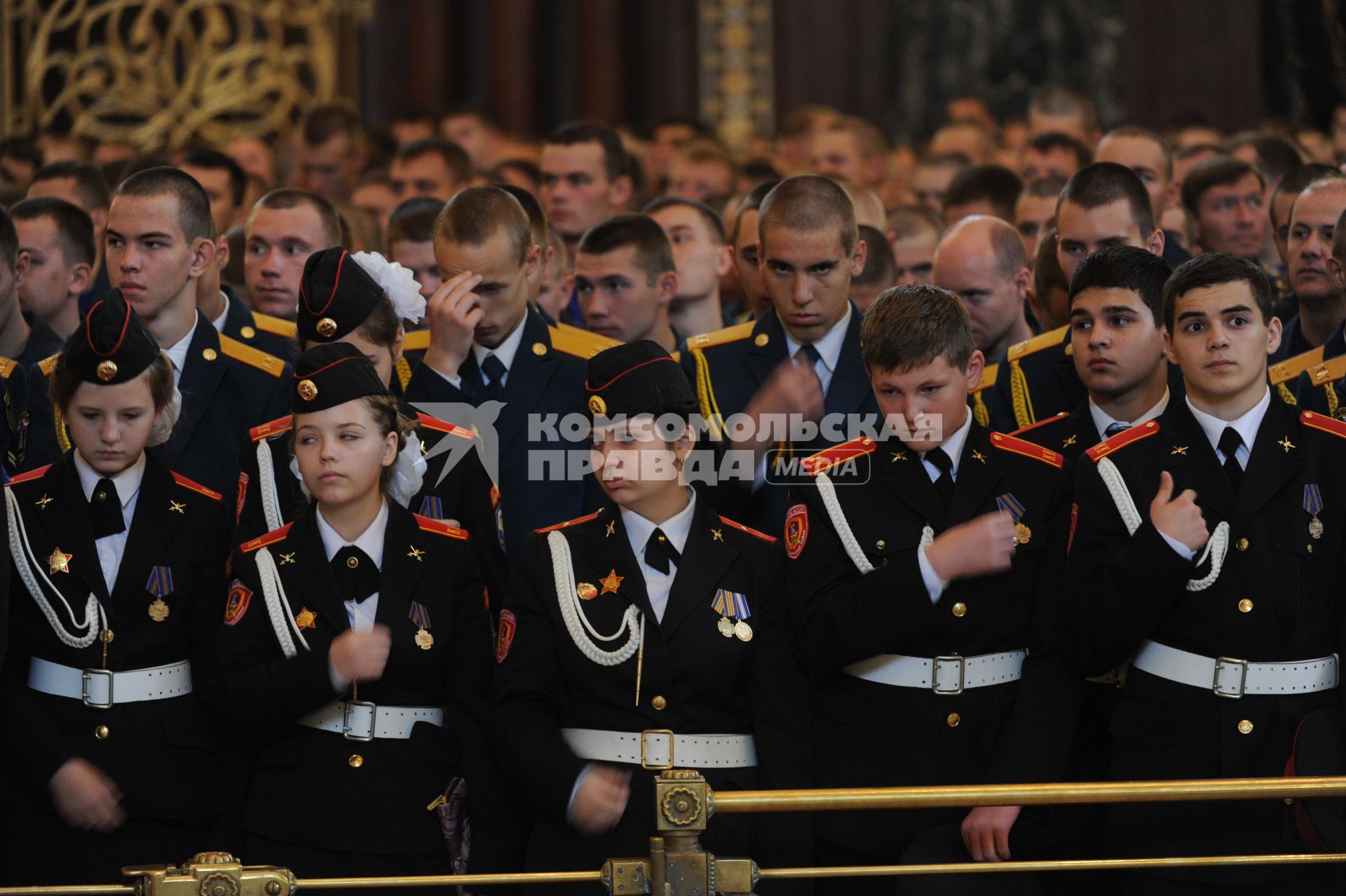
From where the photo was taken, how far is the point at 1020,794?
118 inches

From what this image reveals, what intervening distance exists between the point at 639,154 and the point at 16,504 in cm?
565

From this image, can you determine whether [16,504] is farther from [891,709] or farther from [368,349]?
[891,709]

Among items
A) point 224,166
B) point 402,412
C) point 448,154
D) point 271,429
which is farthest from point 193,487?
point 448,154

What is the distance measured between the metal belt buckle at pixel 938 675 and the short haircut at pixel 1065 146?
4.56 meters

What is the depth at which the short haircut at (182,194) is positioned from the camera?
15.8 feet

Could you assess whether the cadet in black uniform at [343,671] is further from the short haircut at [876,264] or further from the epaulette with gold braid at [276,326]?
the short haircut at [876,264]

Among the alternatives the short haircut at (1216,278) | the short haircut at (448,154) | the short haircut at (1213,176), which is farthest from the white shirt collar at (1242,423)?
the short haircut at (448,154)

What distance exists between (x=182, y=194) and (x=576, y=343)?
3.73ft

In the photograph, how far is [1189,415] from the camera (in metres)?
3.66

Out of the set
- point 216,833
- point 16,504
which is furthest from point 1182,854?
point 16,504

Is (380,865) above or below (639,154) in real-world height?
below

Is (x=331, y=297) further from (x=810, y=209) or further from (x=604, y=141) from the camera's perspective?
(x=604, y=141)

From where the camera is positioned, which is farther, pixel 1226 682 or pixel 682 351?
pixel 682 351

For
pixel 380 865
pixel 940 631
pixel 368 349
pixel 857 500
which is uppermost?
pixel 368 349
